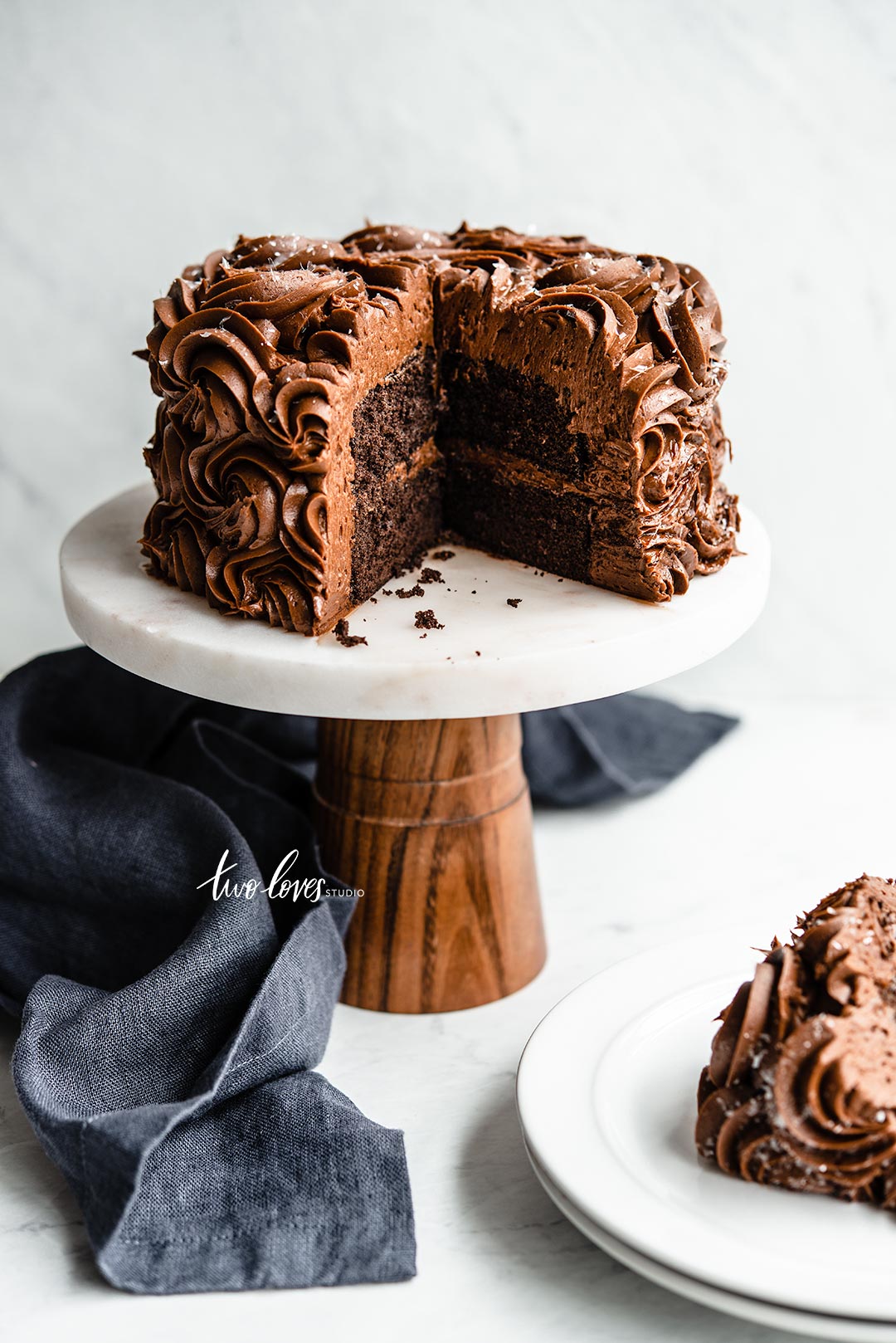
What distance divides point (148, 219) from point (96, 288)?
0.73 feet

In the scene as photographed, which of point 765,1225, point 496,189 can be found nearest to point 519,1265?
point 765,1225

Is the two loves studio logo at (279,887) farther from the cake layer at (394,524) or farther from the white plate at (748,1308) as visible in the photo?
the white plate at (748,1308)

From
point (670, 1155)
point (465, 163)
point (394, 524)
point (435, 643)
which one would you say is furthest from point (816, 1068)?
point (465, 163)

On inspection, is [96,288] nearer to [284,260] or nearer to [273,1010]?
[284,260]

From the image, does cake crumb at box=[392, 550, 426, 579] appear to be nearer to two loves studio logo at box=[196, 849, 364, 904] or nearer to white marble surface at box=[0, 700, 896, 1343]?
two loves studio logo at box=[196, 849, 364, 904]

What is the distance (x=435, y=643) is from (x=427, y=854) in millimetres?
509

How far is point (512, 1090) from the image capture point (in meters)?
2.38

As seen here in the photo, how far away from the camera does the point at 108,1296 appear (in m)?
1.92

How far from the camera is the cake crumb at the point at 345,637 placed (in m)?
2.22

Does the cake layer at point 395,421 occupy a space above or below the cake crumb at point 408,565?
above

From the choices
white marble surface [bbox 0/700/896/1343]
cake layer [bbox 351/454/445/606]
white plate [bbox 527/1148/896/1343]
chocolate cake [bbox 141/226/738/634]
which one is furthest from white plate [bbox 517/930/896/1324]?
cake layer [bbox 351/454/445/606]

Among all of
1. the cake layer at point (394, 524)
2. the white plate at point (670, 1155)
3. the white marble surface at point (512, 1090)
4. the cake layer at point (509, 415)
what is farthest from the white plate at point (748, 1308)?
the cake layer at point (509, 415)

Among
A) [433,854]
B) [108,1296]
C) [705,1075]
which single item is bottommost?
[108,1296]

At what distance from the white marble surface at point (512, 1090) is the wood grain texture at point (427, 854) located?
7 centimetres
